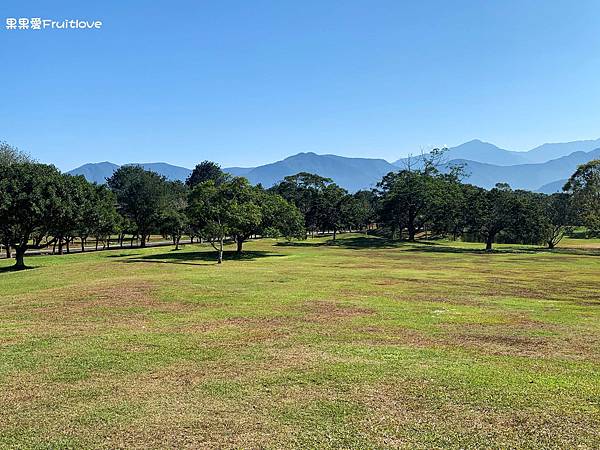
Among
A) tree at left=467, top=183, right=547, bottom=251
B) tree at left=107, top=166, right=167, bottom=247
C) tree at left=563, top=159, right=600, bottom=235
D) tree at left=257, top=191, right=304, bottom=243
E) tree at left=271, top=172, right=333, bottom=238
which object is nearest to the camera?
tree at left=257, top=191, right=304, bottom=243

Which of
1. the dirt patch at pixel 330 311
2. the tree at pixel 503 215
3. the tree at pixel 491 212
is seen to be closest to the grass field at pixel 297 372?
the dirt patch at pixel 330 311

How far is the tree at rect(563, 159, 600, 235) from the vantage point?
234ft

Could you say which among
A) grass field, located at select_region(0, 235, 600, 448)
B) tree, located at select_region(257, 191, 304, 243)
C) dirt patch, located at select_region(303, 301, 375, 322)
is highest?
tree, located at select_region(257, 191, 304, 243)

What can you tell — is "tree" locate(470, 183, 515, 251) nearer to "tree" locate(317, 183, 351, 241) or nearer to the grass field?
"tree" locate(317, 183, 351, 241)

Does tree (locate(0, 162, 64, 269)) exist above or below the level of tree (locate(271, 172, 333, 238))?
below

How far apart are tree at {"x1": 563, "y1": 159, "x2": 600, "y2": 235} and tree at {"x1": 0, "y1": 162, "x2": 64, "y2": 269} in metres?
71.5

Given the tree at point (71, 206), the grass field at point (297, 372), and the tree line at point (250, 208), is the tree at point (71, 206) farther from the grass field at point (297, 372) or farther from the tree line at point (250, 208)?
the grass field at point (297, 372)

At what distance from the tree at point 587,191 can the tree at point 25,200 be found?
71.5 metres

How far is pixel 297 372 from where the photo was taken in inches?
437

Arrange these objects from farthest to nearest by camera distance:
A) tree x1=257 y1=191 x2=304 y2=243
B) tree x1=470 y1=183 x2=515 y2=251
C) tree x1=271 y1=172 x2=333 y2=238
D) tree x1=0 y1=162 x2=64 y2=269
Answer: tree x1=271 y1=172 x2=333 y2=238
tree x1=470 y1=183 x2=515 y2=251
tree x1=257 y1=191 x2=304 y2=243
tree x1=0 y1=162 x2=64 y2=269

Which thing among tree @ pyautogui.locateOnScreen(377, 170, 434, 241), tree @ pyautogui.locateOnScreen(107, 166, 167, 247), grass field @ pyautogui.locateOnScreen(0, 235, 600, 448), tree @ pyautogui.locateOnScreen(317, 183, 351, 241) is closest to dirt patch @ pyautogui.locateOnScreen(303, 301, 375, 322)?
grass field @ pyautogui.locateOnScreen(0, 235, 600, 448)

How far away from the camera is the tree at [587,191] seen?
71250 millimetres

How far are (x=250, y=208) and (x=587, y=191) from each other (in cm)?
5572

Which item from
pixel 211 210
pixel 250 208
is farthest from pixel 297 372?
pixel 250 208
